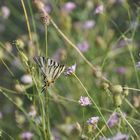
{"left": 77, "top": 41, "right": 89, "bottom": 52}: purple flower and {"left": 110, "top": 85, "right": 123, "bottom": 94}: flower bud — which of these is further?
{"left": 77, "top": 41, "right": 89, "bottom": 52}: purple flower

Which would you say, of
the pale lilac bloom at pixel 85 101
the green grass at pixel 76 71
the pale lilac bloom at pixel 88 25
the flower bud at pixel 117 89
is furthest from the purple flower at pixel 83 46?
the flower bud at pixel 117 89

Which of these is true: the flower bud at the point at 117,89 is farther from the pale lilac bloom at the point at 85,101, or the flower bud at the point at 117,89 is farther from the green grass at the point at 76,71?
the green grass at the point at 76,71

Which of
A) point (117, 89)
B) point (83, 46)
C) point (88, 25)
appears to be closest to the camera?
point (117, 89)

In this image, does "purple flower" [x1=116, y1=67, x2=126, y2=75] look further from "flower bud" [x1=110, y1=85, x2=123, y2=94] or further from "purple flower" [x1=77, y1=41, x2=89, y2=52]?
"flower bud" [x1=110, y1=85, x2=123, y2=94]

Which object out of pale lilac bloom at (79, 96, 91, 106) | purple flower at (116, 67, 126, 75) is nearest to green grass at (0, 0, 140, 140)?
purple flower at (116, 67, 126, 75)

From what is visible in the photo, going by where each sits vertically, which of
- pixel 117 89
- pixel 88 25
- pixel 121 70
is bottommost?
pixel 117 89

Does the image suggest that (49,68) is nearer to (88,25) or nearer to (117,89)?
(117,89)

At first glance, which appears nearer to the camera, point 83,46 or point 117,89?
point 117,89

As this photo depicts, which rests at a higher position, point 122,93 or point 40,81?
point 40,81

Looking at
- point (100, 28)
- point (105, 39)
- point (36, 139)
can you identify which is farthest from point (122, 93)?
point (100, 28)

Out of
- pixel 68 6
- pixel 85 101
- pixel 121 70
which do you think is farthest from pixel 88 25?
pixel 85 101

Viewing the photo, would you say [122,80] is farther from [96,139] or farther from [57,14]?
[96,139]
